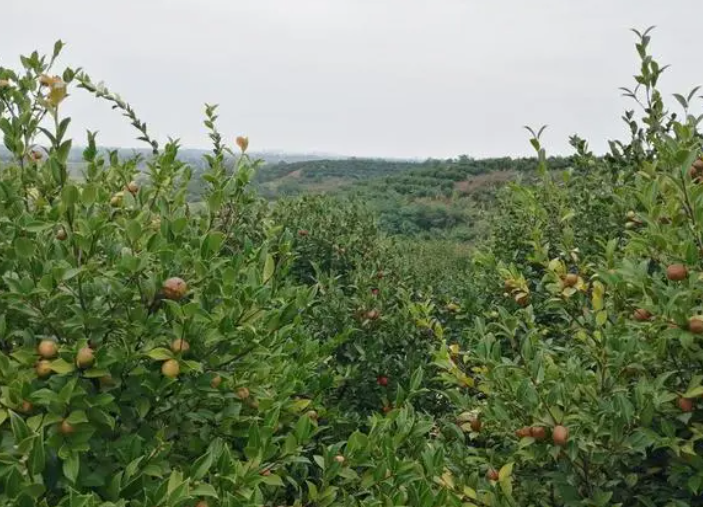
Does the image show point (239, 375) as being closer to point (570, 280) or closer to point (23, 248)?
point (23, 248)

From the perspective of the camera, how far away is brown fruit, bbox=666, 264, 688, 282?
1939 mm

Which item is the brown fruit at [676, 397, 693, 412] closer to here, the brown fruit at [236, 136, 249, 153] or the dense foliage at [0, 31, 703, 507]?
the dense foliage at [0, 31, 703, 507]

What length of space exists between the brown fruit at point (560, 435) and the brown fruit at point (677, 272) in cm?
58

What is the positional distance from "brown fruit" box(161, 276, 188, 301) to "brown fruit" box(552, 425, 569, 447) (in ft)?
3.98

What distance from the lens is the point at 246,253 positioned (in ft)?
8.11

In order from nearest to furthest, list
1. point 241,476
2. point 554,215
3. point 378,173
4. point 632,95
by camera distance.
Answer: point 241,476 → point 632,95 → point 554,215 → point 378,173

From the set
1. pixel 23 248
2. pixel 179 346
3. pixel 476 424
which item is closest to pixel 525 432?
pixel 476 424

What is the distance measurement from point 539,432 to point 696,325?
0.57 meters

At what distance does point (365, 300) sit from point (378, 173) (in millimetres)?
51494

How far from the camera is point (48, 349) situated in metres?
1.66

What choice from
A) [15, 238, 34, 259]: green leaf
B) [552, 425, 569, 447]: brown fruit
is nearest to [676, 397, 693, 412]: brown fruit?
[552, 425, 569, 447]: brown fruit

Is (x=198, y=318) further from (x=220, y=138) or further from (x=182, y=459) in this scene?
(x=220, y=138)

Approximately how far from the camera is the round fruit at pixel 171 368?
1.65 m

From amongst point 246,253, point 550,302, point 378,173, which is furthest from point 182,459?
point 378,173
